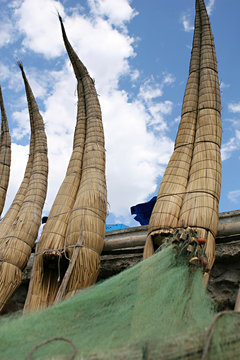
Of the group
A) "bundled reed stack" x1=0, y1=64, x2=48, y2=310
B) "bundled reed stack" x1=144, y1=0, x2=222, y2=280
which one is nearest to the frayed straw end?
"bundled reed stack" x1=144, y1=0, x2=222, y2=280

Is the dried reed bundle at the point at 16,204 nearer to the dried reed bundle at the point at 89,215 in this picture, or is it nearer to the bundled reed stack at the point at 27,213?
the bundled reed stack at the point at 27,213

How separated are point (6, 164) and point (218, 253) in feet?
12.1

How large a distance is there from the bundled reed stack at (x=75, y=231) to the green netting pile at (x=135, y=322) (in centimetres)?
128

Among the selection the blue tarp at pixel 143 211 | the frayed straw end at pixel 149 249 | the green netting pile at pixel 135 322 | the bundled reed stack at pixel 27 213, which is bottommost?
the green netting pile at pixel 135 322

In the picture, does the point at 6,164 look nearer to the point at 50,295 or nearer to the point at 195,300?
the point at 50,295

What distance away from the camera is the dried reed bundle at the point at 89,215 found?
3713 mm

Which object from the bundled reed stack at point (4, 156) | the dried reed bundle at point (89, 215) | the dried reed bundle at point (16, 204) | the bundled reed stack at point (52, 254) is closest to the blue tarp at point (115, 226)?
the bundled reed stack at point (4, 156)

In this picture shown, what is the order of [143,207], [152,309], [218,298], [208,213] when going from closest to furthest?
[152,309], [208,213], [218,298], [143,207]

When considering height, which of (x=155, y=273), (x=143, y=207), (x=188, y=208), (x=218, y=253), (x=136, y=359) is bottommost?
(x=136, y=359)

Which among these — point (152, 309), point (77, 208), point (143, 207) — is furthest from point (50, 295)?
point (143, 207)

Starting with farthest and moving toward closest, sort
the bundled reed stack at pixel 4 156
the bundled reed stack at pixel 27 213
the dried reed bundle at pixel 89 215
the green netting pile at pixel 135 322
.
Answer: the bundled reed stack at pixel 4 156, the bundled reed stack at pixel 27 213, the dried reed bundle at pixel 89 215, the green netting pile at pixel 135 322

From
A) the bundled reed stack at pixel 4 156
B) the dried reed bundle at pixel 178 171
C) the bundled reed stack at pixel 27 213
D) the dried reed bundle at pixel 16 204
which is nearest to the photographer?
the dried reed bundle at pixel 178 171

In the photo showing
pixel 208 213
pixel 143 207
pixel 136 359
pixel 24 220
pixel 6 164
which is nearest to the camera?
pixel 136 359

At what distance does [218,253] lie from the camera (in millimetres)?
3723
